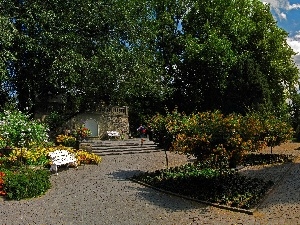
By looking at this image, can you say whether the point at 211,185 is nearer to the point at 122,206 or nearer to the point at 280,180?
the point at 280,180

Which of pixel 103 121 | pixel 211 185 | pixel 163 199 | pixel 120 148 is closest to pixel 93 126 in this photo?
pixel 103 121

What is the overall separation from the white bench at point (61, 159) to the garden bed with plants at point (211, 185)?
3.59 m

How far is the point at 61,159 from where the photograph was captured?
16.4m

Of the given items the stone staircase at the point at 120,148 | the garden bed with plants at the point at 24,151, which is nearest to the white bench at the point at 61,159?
the garden bed with plants at the point at 24,151

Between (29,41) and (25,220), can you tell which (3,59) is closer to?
(29,41)

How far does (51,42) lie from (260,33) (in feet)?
76.9

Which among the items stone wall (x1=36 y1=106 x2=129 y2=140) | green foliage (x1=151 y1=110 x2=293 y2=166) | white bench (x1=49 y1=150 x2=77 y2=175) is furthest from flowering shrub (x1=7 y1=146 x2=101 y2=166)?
stone wall (x1=36 y1=106 x2=129 y2=140)

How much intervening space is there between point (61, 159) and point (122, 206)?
632 cm

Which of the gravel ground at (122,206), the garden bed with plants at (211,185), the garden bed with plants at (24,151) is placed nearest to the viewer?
the gravel ground at (122,206)

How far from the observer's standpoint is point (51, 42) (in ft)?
74.0

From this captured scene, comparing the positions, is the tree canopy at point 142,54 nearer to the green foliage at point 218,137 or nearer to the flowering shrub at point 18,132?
the flowering shrub at point 18,132

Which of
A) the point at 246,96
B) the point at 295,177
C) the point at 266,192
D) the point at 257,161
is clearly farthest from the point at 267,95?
the point at 266,192

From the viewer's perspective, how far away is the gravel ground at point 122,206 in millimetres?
9734

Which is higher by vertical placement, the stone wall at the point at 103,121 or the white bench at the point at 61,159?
the stone wall at the point at 103,121
